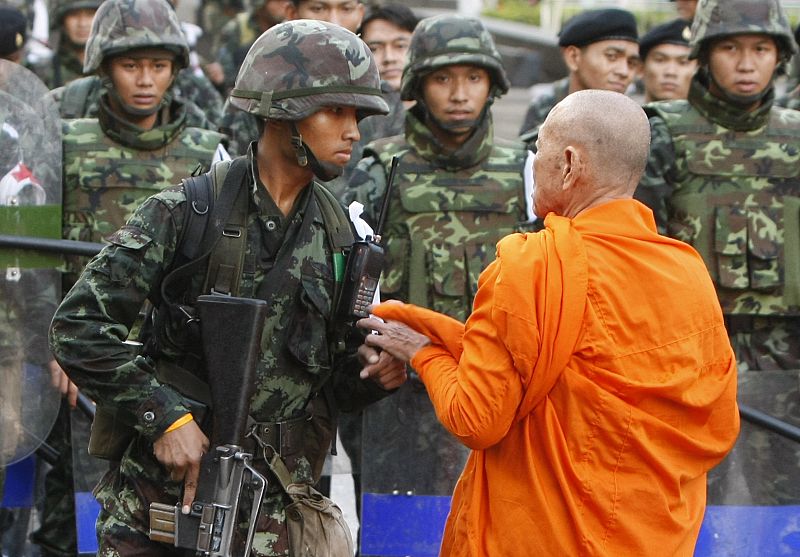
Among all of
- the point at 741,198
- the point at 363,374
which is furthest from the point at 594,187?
the point at 741,198

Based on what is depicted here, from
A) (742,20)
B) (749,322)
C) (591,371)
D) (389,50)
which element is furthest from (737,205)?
(389,50)

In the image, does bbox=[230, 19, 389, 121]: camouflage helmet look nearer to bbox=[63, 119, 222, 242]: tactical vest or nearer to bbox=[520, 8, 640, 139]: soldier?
bbox=[63, 119, 222, 242]: tactical vest

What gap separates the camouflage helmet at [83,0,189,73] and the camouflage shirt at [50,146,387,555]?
Answer: 242 centimetres

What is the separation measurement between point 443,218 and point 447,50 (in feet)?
2.55

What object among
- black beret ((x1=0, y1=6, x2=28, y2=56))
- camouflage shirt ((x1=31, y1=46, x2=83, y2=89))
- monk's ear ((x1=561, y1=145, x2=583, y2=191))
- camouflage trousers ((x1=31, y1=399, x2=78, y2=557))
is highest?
monk's ear ((x1=561, y1=145, x2=583, y2=191))

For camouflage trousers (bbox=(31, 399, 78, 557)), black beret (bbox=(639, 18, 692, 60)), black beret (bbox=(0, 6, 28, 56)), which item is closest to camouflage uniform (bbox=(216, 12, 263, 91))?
black beret (bbox=(0, 6, 28, 56))

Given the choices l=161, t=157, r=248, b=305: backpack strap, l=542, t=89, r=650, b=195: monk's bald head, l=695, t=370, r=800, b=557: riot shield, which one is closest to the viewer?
l=542, t=89, r=650, b=195: monk's bald head

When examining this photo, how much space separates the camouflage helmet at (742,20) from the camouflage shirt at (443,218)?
112 centimetres

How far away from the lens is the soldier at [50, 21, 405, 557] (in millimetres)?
3867

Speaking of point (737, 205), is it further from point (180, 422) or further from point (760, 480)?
point (180, 422)

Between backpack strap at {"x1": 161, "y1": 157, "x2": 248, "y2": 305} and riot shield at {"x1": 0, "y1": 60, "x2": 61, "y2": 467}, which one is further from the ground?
backpack strap at {"x1": 161, "y1": 157, "x2": 248, "y2": 305}

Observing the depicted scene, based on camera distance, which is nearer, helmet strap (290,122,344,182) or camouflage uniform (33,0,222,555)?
helmet strap (290,122,344,182)

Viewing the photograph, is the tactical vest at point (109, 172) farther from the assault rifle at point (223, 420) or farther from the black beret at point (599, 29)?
the black beret at point (599, 29)

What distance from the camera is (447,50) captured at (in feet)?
20.6
